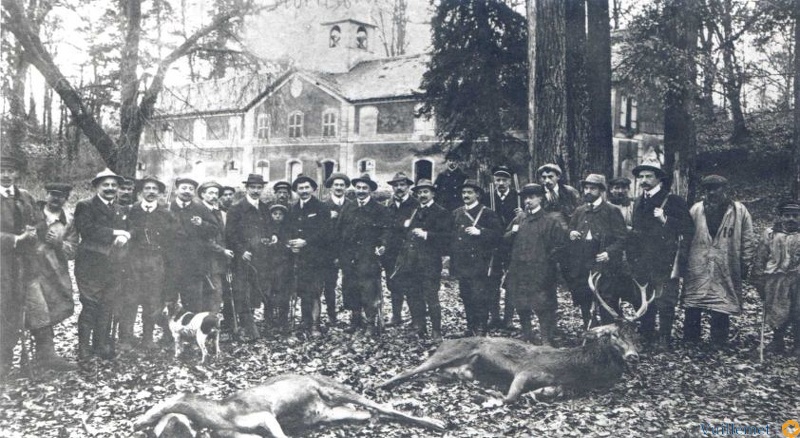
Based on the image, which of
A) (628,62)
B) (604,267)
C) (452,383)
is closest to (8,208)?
(452,383)

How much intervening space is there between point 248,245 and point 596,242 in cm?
381

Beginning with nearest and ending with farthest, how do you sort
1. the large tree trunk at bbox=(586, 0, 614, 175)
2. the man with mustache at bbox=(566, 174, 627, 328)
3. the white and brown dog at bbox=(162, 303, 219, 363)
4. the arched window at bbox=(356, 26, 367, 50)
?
the white and brown dog at bbox=(162, 303, 219, 363), the man with mustache at bbox=(566, 174, 627, 328), the large tree trunk at bbox=(586, 0, 614, 175), the arched window at bbox=(356, 26, 367, 50)

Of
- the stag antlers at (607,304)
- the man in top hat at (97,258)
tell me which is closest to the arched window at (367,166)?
the man in top hat at (97,258)

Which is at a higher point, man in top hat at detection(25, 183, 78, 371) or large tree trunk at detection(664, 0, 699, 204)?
large tree trunk at detection(664, 0, 699, 204)

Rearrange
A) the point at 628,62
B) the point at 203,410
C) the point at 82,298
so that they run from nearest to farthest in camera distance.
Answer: the point at 203,410
the point at 82,298
the point at 628,62

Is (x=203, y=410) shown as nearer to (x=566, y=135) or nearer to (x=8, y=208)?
(x=8, y=208)

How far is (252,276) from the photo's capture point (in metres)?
7.44

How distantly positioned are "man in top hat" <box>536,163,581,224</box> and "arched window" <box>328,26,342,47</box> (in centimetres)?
2759

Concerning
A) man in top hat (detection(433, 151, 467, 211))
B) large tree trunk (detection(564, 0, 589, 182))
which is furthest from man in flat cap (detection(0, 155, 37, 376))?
man in top hat (detection(433, 151, 467, 211))

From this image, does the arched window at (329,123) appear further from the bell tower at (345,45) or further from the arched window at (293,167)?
the bell tower at (345,45)

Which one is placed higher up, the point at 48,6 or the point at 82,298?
the point at 48,6

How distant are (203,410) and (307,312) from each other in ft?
10.8

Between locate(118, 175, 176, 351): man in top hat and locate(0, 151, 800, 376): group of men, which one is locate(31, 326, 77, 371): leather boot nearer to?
locate(0, 151, 800, 376): group of men

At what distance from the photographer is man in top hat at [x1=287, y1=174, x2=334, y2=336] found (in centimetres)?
746
